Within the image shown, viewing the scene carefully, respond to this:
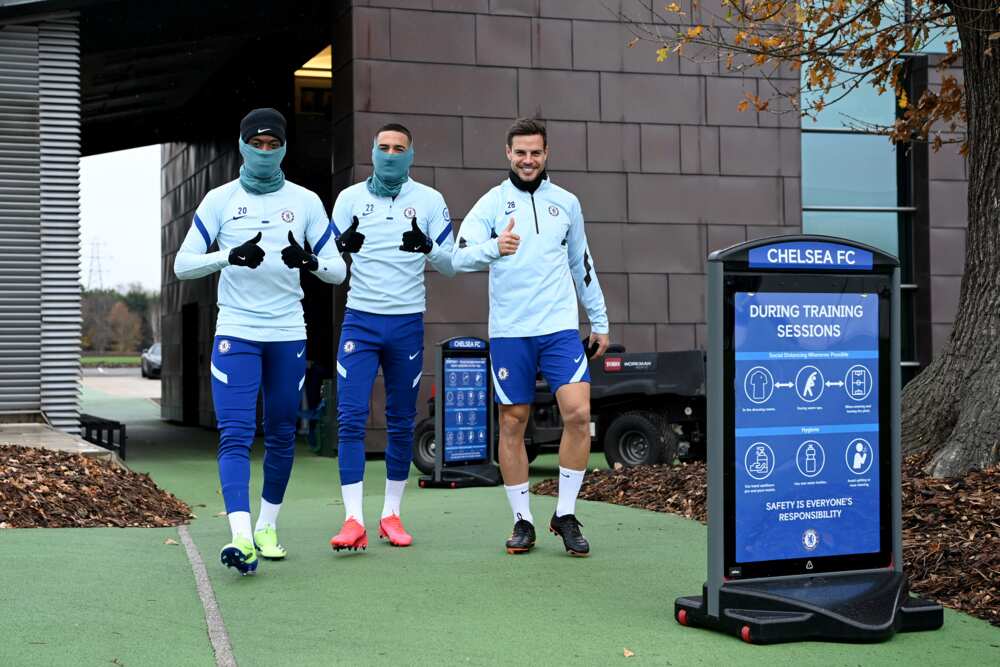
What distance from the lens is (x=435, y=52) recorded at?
47.3 ft

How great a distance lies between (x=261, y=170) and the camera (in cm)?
567

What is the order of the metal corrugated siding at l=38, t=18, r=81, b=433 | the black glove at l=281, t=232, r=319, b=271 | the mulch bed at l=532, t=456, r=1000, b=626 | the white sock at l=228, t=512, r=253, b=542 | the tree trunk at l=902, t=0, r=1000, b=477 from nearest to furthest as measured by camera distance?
the mulch bed at l=532, t=456, r=1000, b=626, the white sock at l=228, t=512, r=253, b=542, the black glove at l=281, t=232, r=319, b=271, the tree trunk at l=902, t=0, r=1000, b=477, the metal corrugated siding at l=38, t=18, r=81, b=433

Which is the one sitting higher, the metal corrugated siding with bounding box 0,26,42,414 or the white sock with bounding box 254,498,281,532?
the metal corrugated siding with bounding box 0,26,42,414

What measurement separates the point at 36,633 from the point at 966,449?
4929 mm

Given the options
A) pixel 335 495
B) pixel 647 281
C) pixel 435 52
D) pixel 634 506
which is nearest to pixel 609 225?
pixel 647 281

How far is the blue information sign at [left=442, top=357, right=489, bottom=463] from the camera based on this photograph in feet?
35.4

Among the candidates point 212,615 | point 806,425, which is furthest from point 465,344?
point 806,425

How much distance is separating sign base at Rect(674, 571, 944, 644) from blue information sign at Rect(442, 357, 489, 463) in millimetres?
6352

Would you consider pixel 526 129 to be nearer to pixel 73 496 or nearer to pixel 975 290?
pixel 975 290

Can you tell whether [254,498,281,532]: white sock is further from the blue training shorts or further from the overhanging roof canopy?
the overhanging roof canopy

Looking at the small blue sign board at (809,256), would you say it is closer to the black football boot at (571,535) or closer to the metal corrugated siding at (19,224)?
the black football boot at (571,535)

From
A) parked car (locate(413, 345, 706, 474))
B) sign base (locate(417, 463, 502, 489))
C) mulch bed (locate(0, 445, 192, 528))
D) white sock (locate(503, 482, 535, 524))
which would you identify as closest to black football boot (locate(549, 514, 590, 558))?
white sock (locate(503, 482, 535, 524))

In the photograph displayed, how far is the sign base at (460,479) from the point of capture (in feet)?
34.1

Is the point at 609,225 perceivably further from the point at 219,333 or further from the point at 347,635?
the point at 347,635
